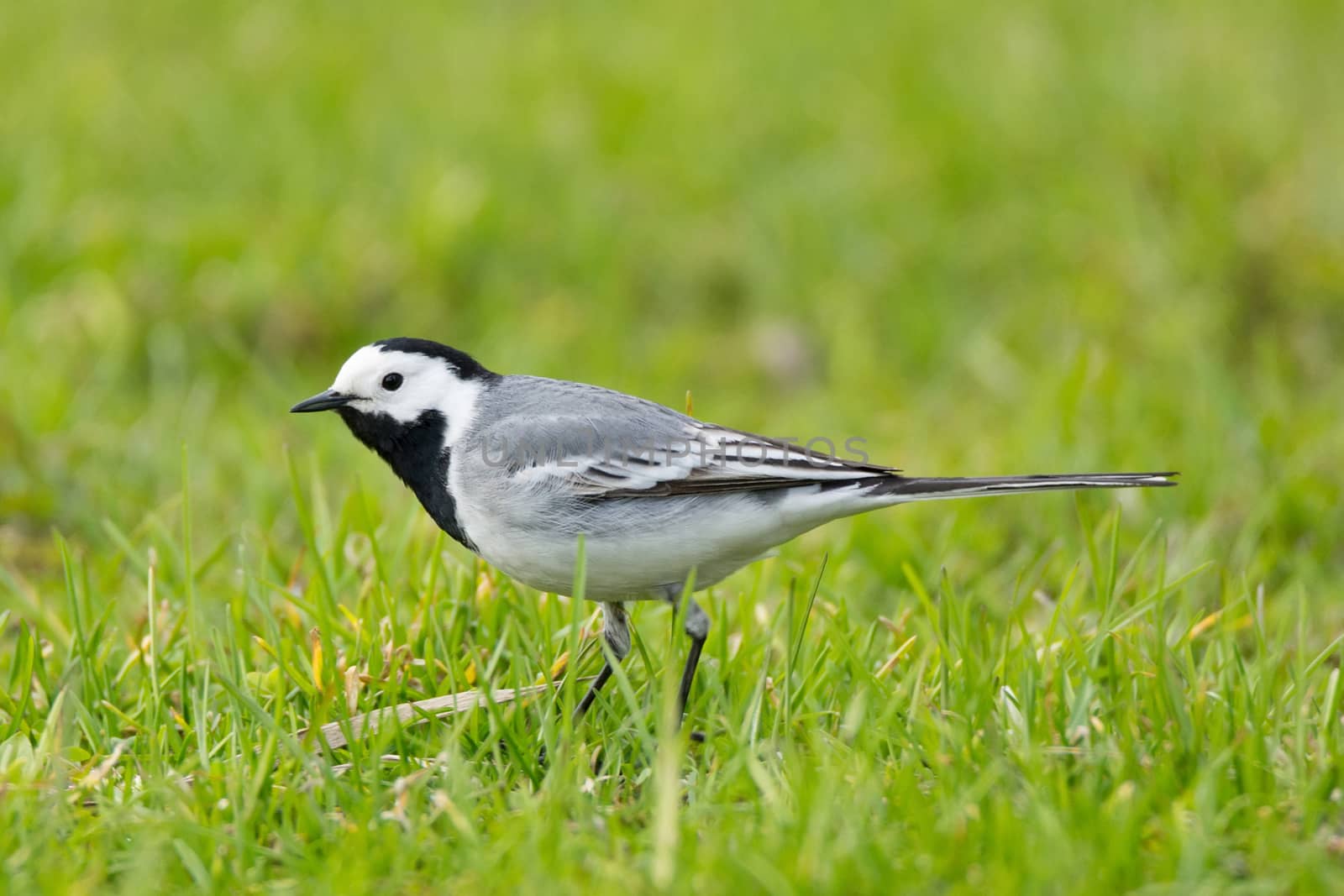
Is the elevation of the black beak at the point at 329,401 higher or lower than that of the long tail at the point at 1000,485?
higher

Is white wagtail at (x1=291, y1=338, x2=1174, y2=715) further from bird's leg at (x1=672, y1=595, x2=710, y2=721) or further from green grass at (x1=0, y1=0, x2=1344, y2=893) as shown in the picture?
green grass at (x1=0, y1=0, x2=1344, y2=893)

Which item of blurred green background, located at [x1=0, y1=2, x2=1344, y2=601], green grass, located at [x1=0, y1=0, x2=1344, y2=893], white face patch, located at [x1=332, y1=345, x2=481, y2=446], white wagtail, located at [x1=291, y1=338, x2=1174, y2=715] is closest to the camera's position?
green grass, located at [x1=0, y1=0, x2=1344, y2=893]

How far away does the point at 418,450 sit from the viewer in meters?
3.97

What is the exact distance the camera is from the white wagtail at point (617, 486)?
144 inches

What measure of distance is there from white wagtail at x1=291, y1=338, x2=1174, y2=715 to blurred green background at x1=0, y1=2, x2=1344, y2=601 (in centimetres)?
165

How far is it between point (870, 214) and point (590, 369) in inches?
83.3

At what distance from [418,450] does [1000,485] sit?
1.57 m

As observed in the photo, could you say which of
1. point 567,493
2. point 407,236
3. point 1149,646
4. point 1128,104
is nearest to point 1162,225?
point 1128,104

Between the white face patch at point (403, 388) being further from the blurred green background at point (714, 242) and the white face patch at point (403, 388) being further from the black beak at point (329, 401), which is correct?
the blurred green background at point (714, 242)

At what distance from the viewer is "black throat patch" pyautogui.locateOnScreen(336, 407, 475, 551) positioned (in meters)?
3.88

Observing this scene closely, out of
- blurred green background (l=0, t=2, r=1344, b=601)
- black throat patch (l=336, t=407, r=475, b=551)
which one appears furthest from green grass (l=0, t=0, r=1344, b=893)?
black throat patch (l=336, t=407, r=475, b=551)

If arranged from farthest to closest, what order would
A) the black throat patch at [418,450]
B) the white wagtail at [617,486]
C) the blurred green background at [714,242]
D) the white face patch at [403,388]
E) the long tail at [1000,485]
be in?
the blurred green background at [714,242], the white face patch at [403,388], the black throat patch at [418,450], the white wagtail at [617,486], the long tail at [1000,485]

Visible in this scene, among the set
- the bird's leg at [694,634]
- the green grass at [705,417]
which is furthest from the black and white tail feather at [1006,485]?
the bird's leg at [694,634]

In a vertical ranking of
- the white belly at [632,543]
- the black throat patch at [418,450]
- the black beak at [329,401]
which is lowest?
the white belly at [632,543]
